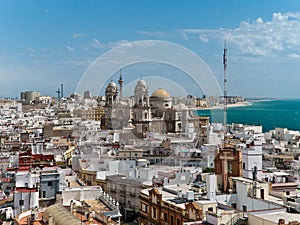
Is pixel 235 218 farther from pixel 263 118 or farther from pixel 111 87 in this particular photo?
pixel 263 118

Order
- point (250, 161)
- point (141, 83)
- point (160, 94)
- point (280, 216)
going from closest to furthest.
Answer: point (280, 216), point (250, 161), point (141, 83), point (160, 94)

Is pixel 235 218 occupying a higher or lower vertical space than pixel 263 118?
lower

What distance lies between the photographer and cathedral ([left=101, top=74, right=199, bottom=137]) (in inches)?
1211

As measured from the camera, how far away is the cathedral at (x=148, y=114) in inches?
1211

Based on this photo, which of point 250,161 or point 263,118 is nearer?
point 250,161

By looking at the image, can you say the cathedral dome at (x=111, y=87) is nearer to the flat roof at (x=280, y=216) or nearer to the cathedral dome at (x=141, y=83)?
the cathedral dome at (x=141, y=83)

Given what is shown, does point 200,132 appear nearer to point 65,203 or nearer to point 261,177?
point 261,177

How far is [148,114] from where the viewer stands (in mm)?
31234

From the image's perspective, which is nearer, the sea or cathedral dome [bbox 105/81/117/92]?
cathedral dome [bbox 105/81/117/92]

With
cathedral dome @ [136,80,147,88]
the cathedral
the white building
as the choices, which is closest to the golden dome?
the cathedral

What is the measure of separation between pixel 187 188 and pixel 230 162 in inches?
52.6

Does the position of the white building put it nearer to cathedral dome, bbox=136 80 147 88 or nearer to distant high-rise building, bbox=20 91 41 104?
cathedral dome, bbox=136 80 147 88

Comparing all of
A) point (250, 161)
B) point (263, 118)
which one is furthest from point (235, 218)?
point (263, 118)

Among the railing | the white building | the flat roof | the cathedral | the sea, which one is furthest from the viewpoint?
the sea
